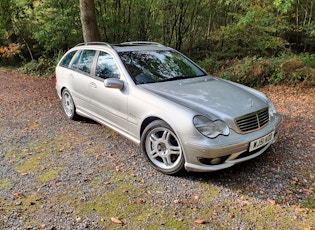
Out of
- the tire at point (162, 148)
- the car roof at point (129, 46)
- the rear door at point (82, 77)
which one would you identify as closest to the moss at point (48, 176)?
the tire at point (162, 148)

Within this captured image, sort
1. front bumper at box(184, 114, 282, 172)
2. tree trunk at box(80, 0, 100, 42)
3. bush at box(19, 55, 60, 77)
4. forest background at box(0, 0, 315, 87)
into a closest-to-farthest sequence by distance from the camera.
→ front bumper at box(184, 114, 282, 172)
tree trunk at box(80, 0, 100, 42)
forest background at box(0, 0, 315, 87)
bush at box(19, 55, 60, 77)

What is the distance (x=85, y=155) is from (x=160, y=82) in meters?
1.56

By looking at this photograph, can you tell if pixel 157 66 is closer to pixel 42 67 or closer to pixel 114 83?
pixel 114 83

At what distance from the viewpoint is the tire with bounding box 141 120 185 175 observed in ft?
11.3

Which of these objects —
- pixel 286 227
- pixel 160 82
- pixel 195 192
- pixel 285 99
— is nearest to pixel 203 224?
pixel 195 192

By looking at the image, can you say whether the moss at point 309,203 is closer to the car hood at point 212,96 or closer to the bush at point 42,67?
the car hood at point 212,96

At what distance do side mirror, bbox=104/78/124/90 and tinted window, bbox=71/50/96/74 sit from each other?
1062 millimetres

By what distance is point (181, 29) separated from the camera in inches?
538

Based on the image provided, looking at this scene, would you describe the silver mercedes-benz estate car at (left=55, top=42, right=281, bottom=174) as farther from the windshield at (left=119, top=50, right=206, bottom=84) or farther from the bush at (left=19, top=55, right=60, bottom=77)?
the bush at (left=19, top=55, right=60, bottom=77)

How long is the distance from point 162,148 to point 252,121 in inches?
45.4

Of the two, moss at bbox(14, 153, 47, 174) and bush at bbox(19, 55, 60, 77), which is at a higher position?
moss at bbox(14, 153, 47, 174)

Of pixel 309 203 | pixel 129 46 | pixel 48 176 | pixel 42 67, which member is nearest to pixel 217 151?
pixel 309 203

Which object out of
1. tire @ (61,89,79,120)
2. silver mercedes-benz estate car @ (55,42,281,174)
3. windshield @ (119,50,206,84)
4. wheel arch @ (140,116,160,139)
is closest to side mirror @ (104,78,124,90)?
silver mercedes-benz estate car @ (55,42,281,174)

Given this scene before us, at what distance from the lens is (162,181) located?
346 cm
